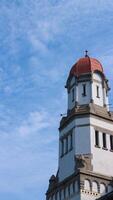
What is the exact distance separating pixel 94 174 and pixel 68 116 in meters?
8.20

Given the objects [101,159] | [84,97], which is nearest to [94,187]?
[101,159]

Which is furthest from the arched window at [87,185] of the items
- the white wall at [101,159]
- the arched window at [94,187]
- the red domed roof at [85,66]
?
the red domed roof at [85,66]

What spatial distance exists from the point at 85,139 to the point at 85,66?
963 centimetres

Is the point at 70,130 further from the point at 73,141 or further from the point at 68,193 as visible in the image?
the point at 68,193

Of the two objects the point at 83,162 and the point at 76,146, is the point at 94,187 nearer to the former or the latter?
the point at 83,162

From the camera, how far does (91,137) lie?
154 ft

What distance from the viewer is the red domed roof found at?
52.0 metres

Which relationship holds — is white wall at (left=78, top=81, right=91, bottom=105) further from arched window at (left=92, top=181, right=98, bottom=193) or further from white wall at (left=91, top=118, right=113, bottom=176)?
arched window at (left=92, top=181, right=98, bottom=193)

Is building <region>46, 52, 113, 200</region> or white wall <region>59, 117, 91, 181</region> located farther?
white wall <region>59, 117, 91, 181</region>

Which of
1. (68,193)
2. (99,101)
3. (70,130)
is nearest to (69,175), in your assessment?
(68,193)

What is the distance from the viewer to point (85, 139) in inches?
1845

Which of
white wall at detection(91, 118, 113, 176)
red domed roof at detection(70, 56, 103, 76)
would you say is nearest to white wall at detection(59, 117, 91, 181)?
white wall at detection(91, 118, 113, 176)

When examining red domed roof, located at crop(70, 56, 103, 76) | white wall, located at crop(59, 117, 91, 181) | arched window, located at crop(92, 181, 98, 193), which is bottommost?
arched window, located at crop(92, 181, 98, 193)

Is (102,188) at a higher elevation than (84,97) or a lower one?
lower
